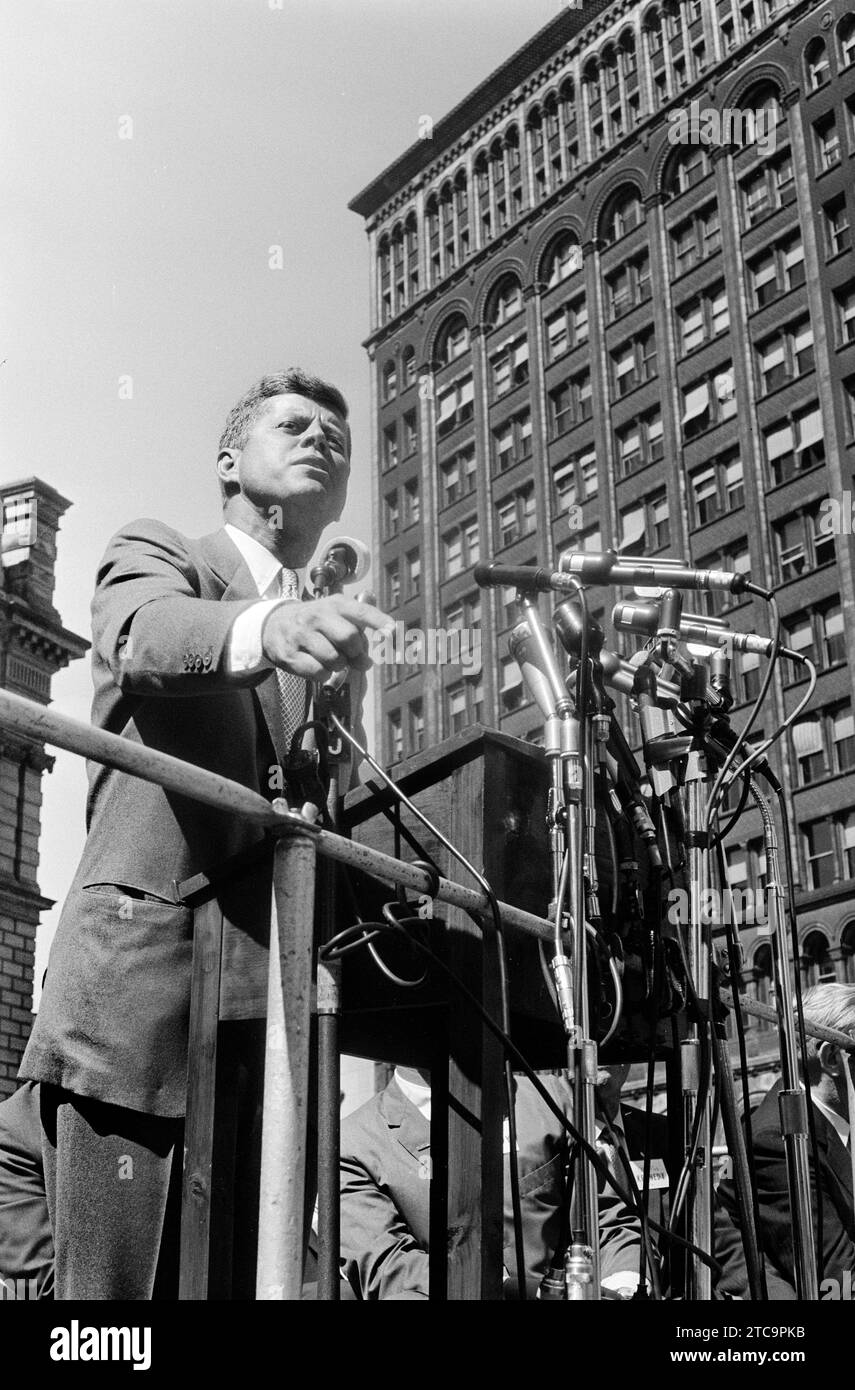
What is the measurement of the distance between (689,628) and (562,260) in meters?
45.5

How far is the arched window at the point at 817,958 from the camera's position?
31969 mm

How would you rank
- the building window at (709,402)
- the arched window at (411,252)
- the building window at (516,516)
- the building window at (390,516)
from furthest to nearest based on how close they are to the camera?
1. the arched window at (411,252)
2. the building window at (390,516)
3. the building window at (516,516)
4. the building window at (709,402)

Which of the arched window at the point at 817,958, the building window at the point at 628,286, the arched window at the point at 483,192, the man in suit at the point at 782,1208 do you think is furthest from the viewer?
the arched window at the point at 483,192

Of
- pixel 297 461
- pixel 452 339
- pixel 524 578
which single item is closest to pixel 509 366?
pixel 452 339

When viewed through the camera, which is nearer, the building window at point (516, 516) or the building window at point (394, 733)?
the building window at point (516, 516)

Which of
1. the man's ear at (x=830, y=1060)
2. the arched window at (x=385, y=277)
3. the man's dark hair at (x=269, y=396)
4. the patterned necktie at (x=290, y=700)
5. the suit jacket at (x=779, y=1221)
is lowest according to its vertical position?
the suit jacket at (x=779, y=1221)

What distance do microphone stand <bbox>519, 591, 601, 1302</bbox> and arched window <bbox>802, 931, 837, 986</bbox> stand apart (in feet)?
101

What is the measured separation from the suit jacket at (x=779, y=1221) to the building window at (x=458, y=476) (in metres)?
43.8

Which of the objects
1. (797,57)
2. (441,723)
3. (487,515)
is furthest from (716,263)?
(441,723)

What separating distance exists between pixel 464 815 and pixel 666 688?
0.93 meters

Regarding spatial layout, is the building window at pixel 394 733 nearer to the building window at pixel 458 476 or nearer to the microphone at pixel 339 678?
the building window at pixel 458 476

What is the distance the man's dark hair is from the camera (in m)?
2.58

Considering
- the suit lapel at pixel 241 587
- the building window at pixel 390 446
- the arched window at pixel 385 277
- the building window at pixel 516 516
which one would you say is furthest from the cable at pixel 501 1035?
the arched window at pixel 385 277

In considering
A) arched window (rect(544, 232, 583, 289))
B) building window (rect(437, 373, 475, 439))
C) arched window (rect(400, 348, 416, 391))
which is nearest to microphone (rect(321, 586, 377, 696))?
arched window (rect(544, 232, 583, 289))
